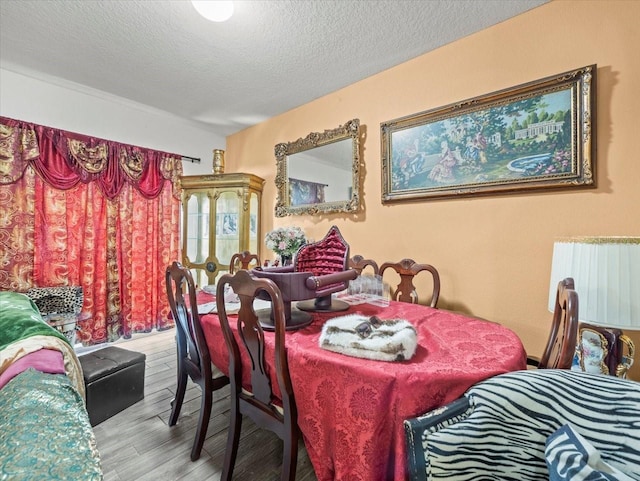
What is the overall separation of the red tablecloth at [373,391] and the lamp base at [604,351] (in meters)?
0.42

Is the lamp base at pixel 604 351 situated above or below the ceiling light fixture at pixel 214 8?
below

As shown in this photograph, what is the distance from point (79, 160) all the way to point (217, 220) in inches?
57.4

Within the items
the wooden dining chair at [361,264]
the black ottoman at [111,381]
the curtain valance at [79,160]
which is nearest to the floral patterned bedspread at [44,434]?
the black ottoman at [111,381]

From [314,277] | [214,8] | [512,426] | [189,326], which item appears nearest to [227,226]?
[189,326]

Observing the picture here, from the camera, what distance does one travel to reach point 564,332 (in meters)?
1.02

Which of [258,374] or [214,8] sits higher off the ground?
[214,8]

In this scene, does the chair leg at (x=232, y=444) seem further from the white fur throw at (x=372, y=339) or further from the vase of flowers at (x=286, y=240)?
the vase of flowers at (x=286, y=240)

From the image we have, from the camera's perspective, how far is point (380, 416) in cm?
88

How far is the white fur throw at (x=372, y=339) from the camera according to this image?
3.25 ft

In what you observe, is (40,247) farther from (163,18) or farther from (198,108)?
(163,18)

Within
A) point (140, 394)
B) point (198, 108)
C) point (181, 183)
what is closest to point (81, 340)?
point (140, 394)

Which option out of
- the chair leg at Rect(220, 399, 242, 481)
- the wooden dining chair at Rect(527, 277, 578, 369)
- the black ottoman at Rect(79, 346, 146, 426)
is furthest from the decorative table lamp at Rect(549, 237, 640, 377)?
the black ottoman at Rect(79, 346, 146, 426)

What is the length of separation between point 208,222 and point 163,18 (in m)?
2.18

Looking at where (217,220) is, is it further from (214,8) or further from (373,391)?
(373,391)
